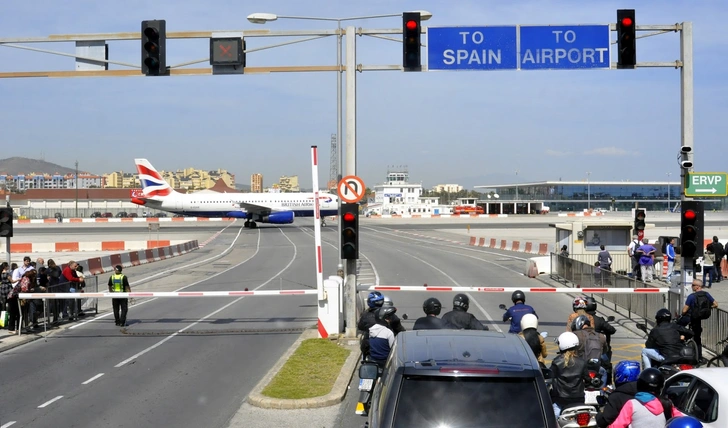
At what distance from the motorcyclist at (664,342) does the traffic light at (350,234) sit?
6.37m

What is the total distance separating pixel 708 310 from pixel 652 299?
170 inches

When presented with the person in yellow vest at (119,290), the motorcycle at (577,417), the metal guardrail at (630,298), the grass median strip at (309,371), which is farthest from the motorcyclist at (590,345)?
the person in yellow vest at (119,290)

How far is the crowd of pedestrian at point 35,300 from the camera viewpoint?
57.7 ft

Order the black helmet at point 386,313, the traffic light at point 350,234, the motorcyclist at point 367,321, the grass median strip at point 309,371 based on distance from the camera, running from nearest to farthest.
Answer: the black helmet at point 386,313
the motorcyclist at point 367,321
the grass median strip at point 309,371
the traffic light at point 350,234

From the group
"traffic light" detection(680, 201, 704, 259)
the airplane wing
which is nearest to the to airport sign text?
"traffic light" detection(680, 201, 704, 259)

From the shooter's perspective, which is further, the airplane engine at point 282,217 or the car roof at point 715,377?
the airplane engine at point 282,217

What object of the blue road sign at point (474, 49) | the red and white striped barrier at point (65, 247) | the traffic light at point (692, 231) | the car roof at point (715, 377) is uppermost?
the blue road sign at point (474, 49)

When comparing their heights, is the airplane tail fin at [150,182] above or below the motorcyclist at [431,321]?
above

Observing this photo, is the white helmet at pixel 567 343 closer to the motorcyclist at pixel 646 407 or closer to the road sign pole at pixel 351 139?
the motorcyclist at pixel 646 407

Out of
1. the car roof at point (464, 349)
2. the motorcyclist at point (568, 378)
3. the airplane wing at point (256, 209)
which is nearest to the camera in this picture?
the car roof at point (464, 349)

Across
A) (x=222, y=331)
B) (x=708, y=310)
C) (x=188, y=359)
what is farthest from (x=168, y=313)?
(x=708, y=310)

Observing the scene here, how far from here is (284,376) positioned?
12.3 metres

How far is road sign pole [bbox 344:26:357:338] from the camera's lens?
1591cm

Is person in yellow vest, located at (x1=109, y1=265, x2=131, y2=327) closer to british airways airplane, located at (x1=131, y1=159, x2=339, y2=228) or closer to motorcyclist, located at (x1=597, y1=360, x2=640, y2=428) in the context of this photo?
motorcyclist, located at (x1=597, y1=360, x2=640, y2=428)
